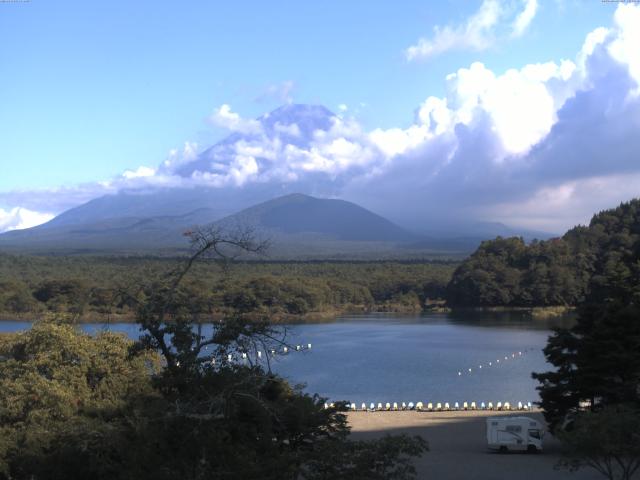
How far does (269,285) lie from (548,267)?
75.1 feet

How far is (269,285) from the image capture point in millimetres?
57812

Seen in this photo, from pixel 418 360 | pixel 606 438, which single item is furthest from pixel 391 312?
pixel 606 438

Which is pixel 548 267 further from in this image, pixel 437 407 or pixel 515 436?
pixel 515 436

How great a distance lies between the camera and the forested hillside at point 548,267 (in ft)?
201

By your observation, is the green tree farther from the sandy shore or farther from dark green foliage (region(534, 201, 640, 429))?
dark green foliage (region(534, 201, 640, 429))

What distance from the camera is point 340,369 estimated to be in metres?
32.0

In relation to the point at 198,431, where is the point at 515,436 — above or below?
below

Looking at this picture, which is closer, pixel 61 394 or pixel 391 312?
pixel 61 394

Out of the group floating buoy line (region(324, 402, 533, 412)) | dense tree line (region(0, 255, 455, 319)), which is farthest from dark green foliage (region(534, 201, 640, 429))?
dense tree line (region(0, 255, 455, 319))

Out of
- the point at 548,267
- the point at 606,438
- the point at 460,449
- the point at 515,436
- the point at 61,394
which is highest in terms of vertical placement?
the point at 548,267

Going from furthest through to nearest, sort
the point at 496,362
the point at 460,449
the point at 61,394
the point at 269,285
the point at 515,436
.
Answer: the point at 269,285 < the point at 496,362 < the point at 460,449 < the point at 515,436 < the point at 61,394

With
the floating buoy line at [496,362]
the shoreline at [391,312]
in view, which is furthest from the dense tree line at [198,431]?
the shoreline at [391,312]

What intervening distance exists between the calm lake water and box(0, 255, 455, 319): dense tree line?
4540 mm

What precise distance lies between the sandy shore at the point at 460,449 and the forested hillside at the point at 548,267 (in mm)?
42208
